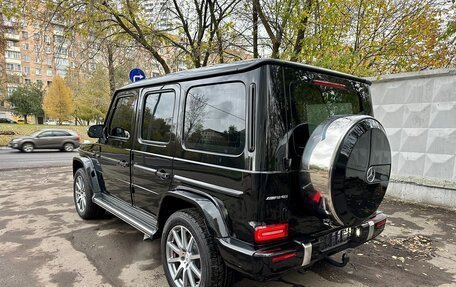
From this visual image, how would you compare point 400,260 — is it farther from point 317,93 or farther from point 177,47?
point 177,47

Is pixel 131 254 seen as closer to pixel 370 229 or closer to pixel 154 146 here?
pixel 154 146

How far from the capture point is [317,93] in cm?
237

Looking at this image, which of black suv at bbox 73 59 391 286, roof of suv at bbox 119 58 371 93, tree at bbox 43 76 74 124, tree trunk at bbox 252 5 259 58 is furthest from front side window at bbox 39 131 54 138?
tree at bbox 43 76 74 124

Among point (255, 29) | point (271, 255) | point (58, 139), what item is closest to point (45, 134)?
point (58, 139)

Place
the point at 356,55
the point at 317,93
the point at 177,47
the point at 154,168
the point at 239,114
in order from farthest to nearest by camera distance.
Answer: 1. the point at 177,47
2. the point at 356,55
3. the point at 154,168
4. the point at 317,93
5. the point at 239,114

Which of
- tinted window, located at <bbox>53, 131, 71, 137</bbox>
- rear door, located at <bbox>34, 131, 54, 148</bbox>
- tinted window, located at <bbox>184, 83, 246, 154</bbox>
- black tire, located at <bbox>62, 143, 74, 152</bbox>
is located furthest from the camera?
black tire, located at <bbox>62, 143, 74, 152</bbox>

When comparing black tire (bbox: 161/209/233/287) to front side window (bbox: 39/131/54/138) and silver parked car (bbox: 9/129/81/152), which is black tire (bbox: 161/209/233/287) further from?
front side window (bbox: 39/131/54/138)

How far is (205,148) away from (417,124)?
4.69 metres

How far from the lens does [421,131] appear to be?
5180 millimetres

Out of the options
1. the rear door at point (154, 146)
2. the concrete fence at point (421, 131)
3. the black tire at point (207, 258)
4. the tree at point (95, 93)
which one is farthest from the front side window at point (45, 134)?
the black tire at point (207, 258)

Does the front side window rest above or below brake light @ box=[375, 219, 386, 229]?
above

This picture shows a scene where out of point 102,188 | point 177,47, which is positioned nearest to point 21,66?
point 177,47

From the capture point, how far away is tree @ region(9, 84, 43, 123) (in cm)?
4053

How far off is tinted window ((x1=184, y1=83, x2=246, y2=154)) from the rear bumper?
2.26ft
